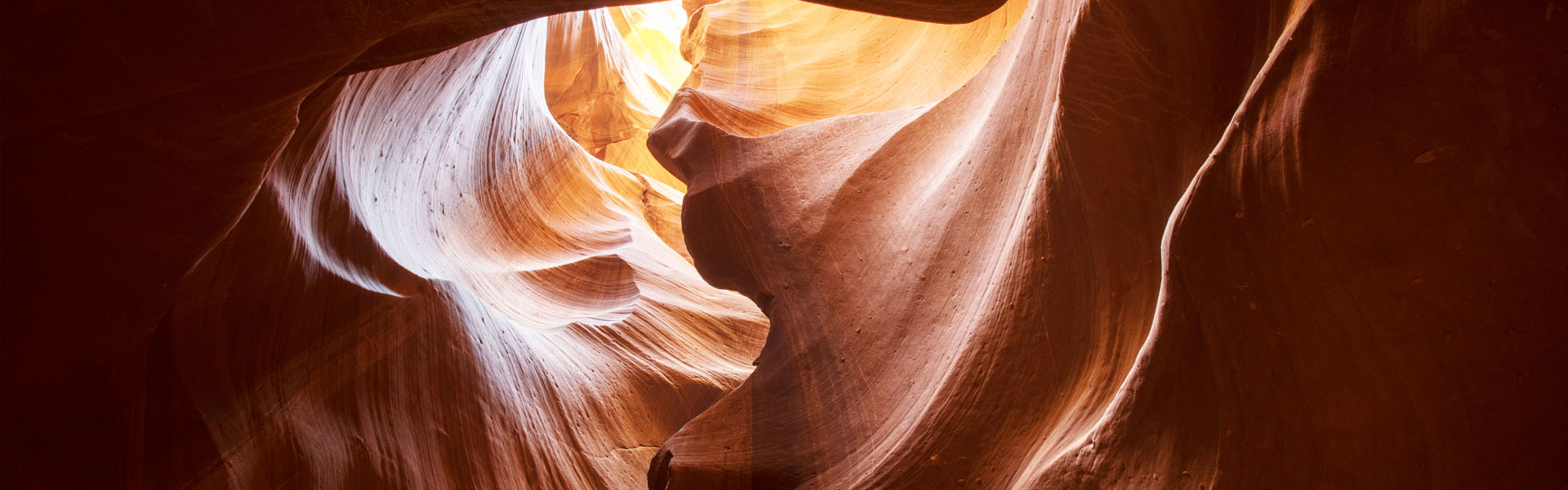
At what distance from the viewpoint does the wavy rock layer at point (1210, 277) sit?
45.6 inches

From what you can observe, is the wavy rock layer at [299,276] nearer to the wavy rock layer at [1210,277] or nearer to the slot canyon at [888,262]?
the slot canyon at [888,262]

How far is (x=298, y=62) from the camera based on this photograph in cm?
156

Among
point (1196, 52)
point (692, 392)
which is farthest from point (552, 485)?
point (1196, 52)

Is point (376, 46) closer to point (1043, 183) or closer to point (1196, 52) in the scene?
point (1043, 183)

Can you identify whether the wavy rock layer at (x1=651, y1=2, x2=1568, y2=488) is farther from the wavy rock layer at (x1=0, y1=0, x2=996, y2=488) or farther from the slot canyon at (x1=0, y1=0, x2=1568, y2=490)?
the wavy rock layer at (x1=0, y1=0, x2=996, y2=488)

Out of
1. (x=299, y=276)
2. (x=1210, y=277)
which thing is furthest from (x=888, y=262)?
(x=299, y=276)

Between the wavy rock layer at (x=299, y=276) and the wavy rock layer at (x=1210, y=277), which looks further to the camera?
the wavy rock layer at (x=299, y=276)

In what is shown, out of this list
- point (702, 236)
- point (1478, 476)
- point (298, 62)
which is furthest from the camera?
point (702, 236)

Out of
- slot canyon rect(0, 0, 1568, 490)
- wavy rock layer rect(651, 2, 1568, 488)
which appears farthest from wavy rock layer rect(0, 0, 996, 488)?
wavy rock layer rect(651, 2, 1568, 488)

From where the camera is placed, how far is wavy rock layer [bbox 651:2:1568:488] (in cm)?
116

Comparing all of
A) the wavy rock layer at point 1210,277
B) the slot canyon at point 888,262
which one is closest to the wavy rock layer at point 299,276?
the slot canyon at point 888,262

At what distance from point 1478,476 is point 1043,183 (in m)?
1.08

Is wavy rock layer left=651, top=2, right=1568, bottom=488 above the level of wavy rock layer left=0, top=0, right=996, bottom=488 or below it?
below

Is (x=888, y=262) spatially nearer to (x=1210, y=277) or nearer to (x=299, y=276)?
(x=1210, y=277)
